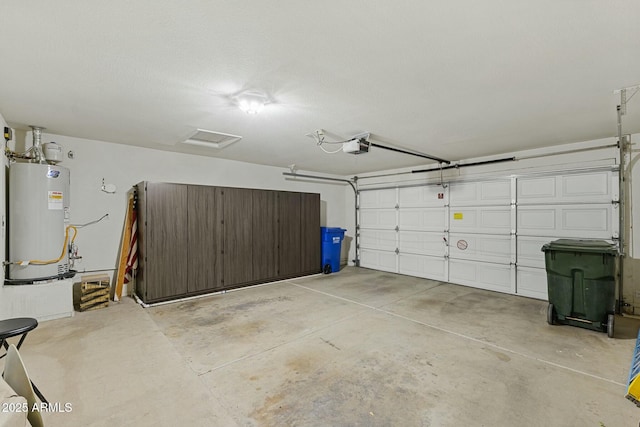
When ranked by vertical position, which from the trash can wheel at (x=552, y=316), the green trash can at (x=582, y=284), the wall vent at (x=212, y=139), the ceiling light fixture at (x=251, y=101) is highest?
→ the wall vent at (x=212, y=139)

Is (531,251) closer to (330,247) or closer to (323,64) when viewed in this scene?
(330,247)

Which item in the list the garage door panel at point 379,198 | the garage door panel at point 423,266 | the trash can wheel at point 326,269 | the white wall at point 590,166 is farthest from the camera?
the garage door panel at point 379,198

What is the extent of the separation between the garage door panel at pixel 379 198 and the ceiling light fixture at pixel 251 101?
15.8ft

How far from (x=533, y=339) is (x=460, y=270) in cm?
272

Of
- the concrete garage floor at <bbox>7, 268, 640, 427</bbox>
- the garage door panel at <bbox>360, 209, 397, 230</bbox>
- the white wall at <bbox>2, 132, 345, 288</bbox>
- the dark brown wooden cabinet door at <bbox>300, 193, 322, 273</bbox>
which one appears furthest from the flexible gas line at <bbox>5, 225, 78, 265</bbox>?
the garage door panel at <bbox>360, 209, 397, 230</bbox>

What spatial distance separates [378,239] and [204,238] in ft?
14.4

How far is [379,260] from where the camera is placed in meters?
7.40

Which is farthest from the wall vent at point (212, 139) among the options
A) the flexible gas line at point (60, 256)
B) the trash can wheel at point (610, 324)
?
the trash can wheel at point (610, 324)

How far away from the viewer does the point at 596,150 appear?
433cm

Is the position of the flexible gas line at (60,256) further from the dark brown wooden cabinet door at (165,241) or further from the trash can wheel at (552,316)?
the trash can wheel at (552,316)

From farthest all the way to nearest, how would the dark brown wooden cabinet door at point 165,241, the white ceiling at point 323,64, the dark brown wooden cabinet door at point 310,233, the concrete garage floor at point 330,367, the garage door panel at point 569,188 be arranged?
1. the dark brown wooden cabinet door at point 310,233
2. the dark brown wooden cabinet door at point 165,241
3. the garage door panel at point 569,188
4. the concrete garage floor at point 330,367
5. the white ceiling at point 323,64

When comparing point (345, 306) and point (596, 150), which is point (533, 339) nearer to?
point (345, 306)

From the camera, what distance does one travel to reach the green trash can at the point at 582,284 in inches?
131

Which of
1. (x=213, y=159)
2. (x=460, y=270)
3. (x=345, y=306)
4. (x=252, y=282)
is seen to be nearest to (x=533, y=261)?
(x=460, y=270)
